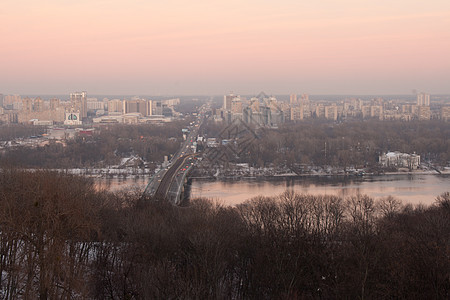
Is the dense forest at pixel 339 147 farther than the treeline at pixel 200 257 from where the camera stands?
Yes

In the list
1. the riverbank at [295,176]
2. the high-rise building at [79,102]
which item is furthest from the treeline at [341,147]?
the high-rise building at [79,102]

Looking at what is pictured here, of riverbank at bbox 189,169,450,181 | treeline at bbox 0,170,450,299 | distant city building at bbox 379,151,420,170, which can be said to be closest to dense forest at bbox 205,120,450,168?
distant city building at bbox 379,151,420,170

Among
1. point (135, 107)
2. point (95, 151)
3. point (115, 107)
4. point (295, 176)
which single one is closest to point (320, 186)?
point (295, 176)

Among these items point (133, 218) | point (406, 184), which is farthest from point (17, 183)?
point (406, 184)

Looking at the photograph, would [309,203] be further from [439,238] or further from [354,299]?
[354,299]

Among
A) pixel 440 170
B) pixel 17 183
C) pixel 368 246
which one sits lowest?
pixel 440 170

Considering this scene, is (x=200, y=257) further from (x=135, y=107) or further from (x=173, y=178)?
(x=135, y=107)

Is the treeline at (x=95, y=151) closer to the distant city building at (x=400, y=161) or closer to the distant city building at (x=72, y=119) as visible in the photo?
the distant city building at (x=400, y=161)
